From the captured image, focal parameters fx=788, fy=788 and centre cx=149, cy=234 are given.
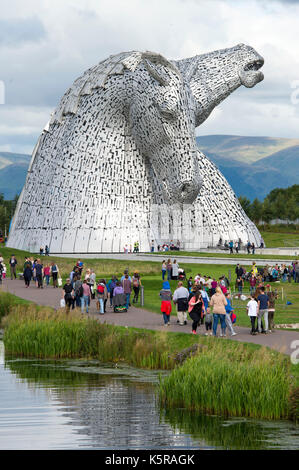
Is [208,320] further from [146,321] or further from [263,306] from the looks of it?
[146,321]

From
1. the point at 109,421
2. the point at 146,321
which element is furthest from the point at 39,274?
the point at 109,421

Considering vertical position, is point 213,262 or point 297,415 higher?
point 213,262

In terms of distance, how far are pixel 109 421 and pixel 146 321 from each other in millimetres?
10945

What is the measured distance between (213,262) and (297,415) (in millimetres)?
39640

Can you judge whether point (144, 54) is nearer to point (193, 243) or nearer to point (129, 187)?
point (129, 187)

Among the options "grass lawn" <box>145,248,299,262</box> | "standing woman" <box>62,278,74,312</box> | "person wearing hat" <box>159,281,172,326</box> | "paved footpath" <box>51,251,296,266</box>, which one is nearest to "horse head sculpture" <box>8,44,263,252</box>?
"paved footpath" <box>51,251,296,266</box>

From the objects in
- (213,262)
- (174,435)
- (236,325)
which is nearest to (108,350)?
(236,325)

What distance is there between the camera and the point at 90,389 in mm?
18500

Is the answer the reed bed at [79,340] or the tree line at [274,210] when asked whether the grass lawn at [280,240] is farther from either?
the reed bed at [79,340]

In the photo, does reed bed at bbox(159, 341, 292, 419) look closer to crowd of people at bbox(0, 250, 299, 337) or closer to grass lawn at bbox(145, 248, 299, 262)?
crowd of people at bbox(0, 250, 299, 337)

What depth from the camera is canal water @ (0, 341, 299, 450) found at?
45.5ft

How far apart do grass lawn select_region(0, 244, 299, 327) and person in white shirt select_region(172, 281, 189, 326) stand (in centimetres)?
249

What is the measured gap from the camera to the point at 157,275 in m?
47.9
